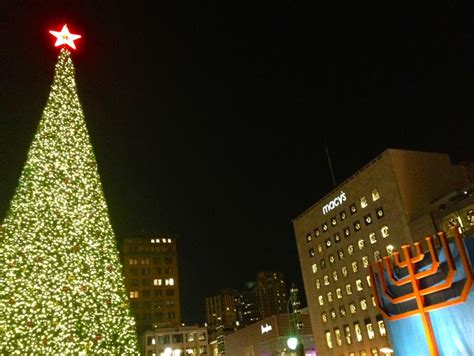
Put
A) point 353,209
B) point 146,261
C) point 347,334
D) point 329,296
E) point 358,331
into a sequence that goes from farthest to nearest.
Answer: point 146,261 < point 329,296 < point 353,209 < point 347,334 < point 358,331

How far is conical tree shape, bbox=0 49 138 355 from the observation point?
49.2 ft

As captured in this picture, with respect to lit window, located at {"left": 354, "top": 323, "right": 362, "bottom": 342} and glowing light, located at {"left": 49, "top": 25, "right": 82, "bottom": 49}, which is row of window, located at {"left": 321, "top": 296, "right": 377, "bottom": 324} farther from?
glowing light, located at {"left": 49, "top": 25, "right": 82, "bottom": 49}

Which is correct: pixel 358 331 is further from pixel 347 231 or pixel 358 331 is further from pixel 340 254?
pixel 347 231

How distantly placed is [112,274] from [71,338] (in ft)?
9.04

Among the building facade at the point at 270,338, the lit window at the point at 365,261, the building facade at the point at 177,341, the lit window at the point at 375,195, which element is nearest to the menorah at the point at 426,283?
the lit window at the point at 365,261

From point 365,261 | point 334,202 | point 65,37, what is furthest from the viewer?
point 334,202

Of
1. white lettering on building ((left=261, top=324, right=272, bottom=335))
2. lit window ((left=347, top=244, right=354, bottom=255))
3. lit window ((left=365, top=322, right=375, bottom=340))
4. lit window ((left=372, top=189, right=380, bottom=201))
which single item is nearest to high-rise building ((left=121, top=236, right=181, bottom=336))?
white lettering on building ((left=261, top=324, right=272, bottom=335))

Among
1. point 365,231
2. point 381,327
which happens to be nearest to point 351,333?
point 381,327

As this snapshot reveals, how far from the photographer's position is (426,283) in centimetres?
1977

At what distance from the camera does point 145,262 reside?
100 metres

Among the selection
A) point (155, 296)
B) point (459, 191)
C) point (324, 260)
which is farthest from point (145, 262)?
point (459, 191)

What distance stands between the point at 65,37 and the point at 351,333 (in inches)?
2087

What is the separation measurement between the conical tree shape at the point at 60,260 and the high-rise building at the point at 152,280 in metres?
77.4

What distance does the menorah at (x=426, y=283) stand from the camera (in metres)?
17.7
